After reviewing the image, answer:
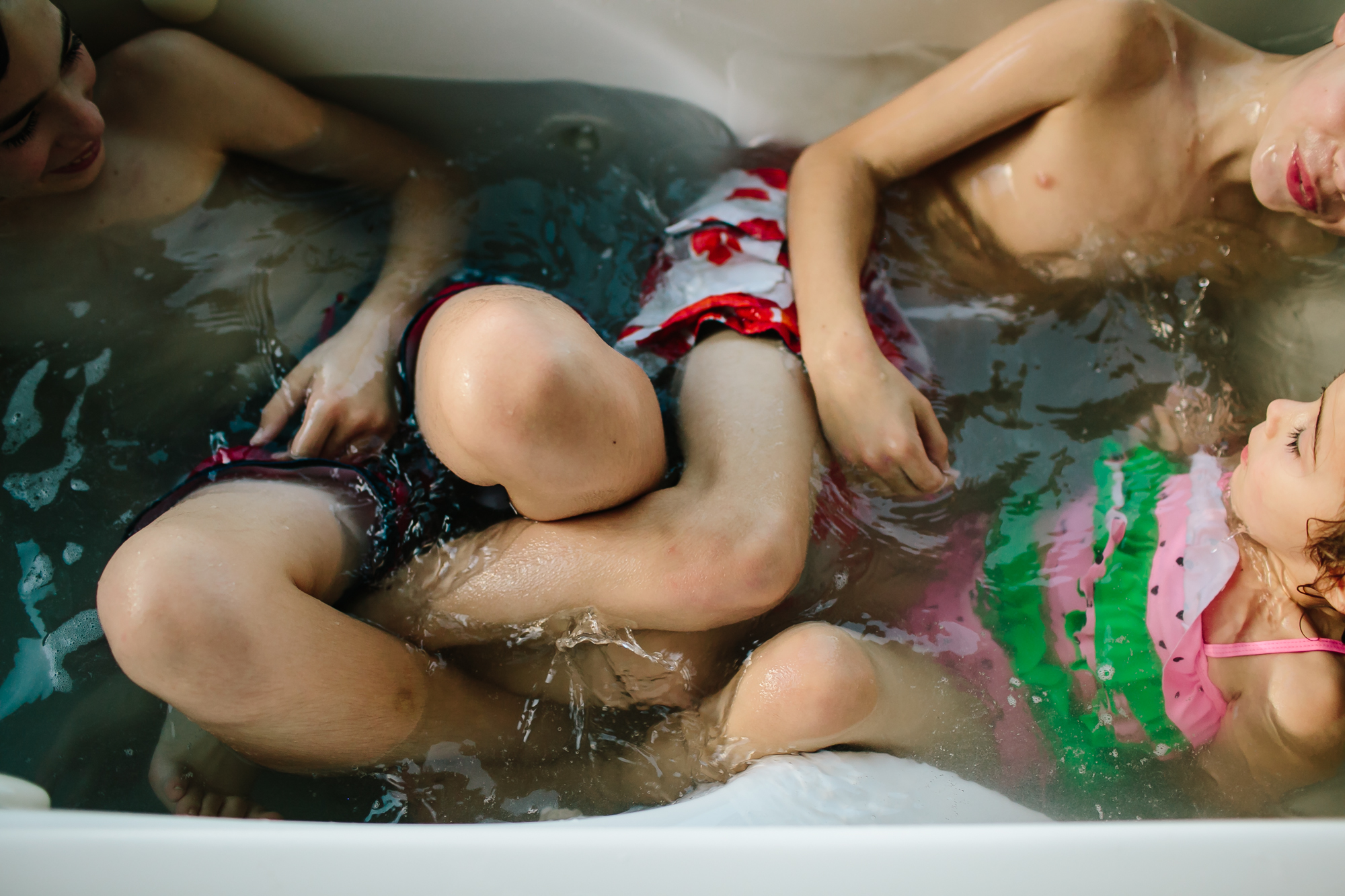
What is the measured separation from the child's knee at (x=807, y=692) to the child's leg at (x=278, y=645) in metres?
0.19

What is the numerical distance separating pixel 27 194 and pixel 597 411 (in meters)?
0.57

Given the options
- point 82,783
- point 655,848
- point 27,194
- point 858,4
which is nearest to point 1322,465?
point 655,848

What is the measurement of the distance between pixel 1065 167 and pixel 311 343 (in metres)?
0.78

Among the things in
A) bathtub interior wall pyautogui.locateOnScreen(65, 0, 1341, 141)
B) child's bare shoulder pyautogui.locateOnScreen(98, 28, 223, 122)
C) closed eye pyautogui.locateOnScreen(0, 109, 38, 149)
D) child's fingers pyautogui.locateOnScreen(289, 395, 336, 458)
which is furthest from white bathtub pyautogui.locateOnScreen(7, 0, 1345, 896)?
bathtub interior wall pyautogui.locateOnScreen(65, 0, 1341, 141)

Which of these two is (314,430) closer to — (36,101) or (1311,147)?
(36,101)

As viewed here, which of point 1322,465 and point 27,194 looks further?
point 27,194

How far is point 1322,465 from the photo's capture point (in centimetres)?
62

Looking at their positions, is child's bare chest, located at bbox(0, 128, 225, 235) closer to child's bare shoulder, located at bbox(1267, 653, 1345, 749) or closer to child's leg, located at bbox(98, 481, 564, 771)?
child's leg, located at bbox(98, 481, 564, 771)

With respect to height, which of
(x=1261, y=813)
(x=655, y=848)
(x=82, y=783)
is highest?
(x=655, y=848)

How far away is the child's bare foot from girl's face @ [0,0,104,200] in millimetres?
469

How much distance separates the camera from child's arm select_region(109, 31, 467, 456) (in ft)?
2.53

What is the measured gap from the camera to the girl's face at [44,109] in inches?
25.5

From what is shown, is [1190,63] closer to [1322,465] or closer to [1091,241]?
[1091,241]

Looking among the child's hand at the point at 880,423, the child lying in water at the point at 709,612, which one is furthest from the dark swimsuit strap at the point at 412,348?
the child's hand at the point at 880,423
